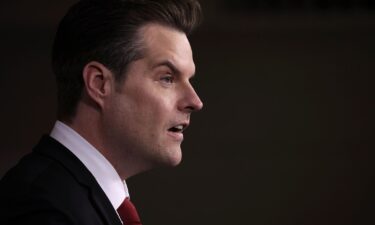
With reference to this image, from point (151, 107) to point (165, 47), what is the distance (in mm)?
117

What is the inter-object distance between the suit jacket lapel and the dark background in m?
2.46

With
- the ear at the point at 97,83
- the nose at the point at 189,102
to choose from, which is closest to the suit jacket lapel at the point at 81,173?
the ear at the point at 97,83

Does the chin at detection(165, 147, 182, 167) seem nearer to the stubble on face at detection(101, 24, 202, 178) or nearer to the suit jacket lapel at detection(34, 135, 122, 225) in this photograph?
the stubble on face at detection(101, 24, 202, 178)

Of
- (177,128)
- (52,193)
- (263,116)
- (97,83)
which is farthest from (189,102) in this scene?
(263,116)

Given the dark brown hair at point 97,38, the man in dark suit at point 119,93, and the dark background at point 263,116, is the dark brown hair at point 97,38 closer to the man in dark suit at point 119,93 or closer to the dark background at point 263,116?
the man in dark suit at point 119,93

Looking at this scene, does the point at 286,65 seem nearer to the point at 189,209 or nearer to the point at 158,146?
the point at 189,209

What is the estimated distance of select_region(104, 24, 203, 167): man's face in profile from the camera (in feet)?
3.91

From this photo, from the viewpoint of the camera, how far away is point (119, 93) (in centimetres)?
119

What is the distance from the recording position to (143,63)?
1204mm

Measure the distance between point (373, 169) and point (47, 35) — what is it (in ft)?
6.33

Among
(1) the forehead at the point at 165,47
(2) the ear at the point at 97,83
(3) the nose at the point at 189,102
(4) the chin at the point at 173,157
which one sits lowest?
(4) the chin at the point at 173,157

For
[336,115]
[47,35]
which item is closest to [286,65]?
[336,115]

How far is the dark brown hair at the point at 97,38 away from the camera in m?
1.20

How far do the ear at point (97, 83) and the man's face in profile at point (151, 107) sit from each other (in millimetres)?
16
